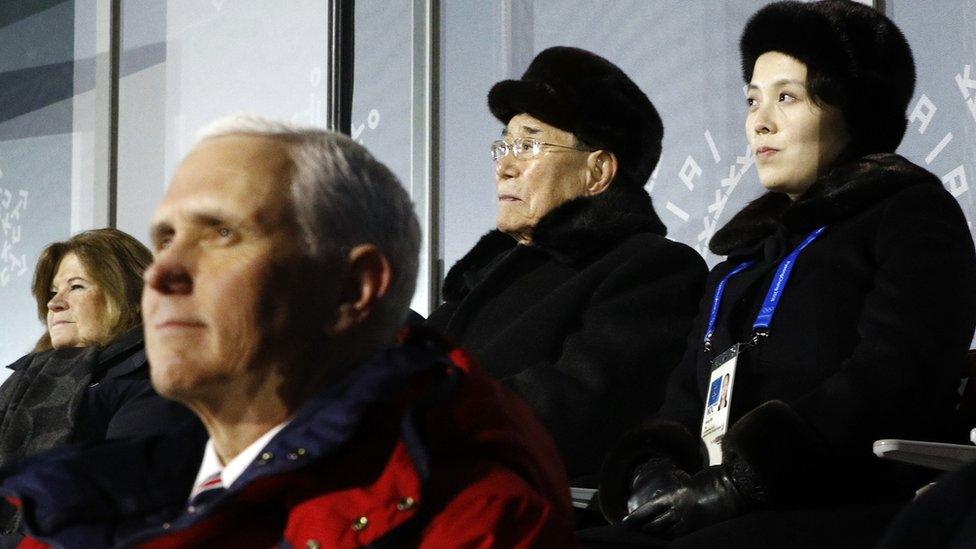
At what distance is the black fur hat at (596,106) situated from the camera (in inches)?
134

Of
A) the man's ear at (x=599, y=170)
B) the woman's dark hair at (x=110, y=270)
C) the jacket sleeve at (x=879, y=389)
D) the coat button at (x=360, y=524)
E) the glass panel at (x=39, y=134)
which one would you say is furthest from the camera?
the glass panel at (x=39, y=134)

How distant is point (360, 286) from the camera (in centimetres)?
146

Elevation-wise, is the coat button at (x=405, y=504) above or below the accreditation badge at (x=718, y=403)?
above

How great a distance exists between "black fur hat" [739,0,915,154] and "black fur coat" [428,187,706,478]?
0.58 meters

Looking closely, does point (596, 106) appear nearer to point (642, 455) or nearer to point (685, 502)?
point (642, 455)

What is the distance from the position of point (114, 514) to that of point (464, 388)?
1.27ft

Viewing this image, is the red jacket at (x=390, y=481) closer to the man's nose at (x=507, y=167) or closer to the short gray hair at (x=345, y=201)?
the short gray hair at (x=345, y=201)

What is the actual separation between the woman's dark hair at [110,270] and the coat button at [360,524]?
2.70m

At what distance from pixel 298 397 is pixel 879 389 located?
3.63 ft

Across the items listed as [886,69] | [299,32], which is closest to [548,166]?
[886,69]

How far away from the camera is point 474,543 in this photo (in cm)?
124

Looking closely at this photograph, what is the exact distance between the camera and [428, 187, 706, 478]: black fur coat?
113 inches

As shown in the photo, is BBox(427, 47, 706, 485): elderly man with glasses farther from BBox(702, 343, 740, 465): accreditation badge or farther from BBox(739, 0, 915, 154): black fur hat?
BBox(739, 0, 915, 154): black fur hat

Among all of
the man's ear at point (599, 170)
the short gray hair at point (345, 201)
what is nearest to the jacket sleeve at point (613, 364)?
the man's ear at point (599, 170)
